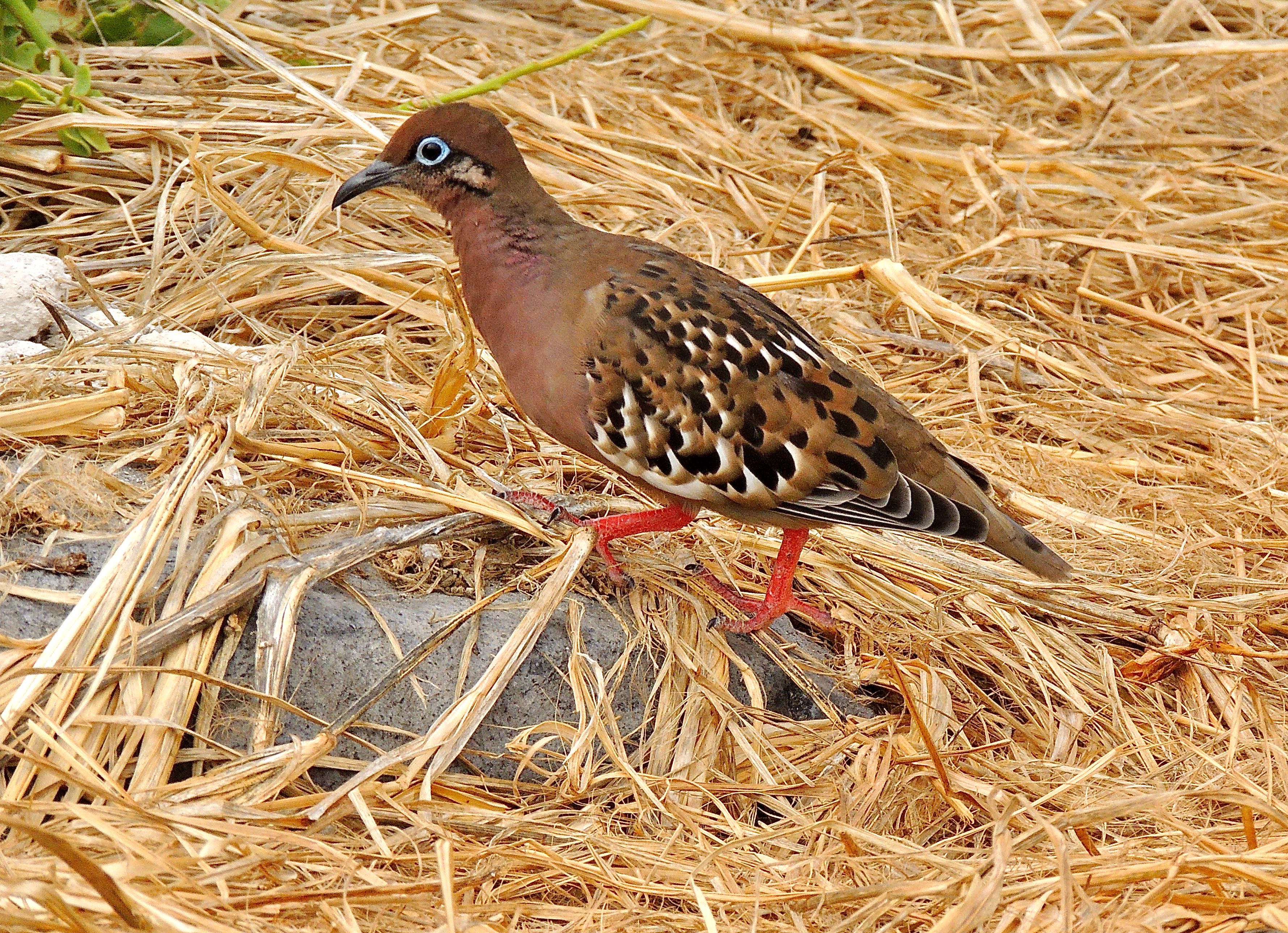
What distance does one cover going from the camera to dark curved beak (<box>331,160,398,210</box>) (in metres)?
3.23

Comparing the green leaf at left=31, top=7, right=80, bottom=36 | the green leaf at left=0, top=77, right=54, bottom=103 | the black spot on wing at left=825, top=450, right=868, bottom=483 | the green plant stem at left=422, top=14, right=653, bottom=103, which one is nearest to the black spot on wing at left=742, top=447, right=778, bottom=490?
the black spot on wing at left=825, top=450, right=868, bottom=483

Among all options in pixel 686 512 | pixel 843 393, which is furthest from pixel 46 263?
pixel 843 393

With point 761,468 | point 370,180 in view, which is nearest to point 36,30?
point 370,180

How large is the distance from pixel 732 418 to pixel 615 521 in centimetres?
36

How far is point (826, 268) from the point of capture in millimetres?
4590

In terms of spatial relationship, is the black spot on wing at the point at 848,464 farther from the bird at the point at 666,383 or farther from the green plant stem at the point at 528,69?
the green plant stem at the point at 528,69

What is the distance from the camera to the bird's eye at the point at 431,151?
3164mm

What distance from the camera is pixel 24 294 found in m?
3.56

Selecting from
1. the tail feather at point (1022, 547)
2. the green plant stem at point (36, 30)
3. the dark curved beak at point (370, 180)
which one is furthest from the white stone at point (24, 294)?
the tail feather at point (1022, 547)

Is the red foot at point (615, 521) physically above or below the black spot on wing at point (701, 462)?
below

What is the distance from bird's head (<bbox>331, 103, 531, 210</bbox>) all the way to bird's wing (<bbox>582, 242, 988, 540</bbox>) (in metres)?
0.38

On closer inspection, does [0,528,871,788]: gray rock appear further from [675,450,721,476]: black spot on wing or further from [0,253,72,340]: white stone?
[0,253,72,340]: white stone

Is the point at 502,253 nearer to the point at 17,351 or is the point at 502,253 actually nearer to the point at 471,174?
the point at 471,174

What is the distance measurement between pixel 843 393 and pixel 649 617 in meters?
0.70
